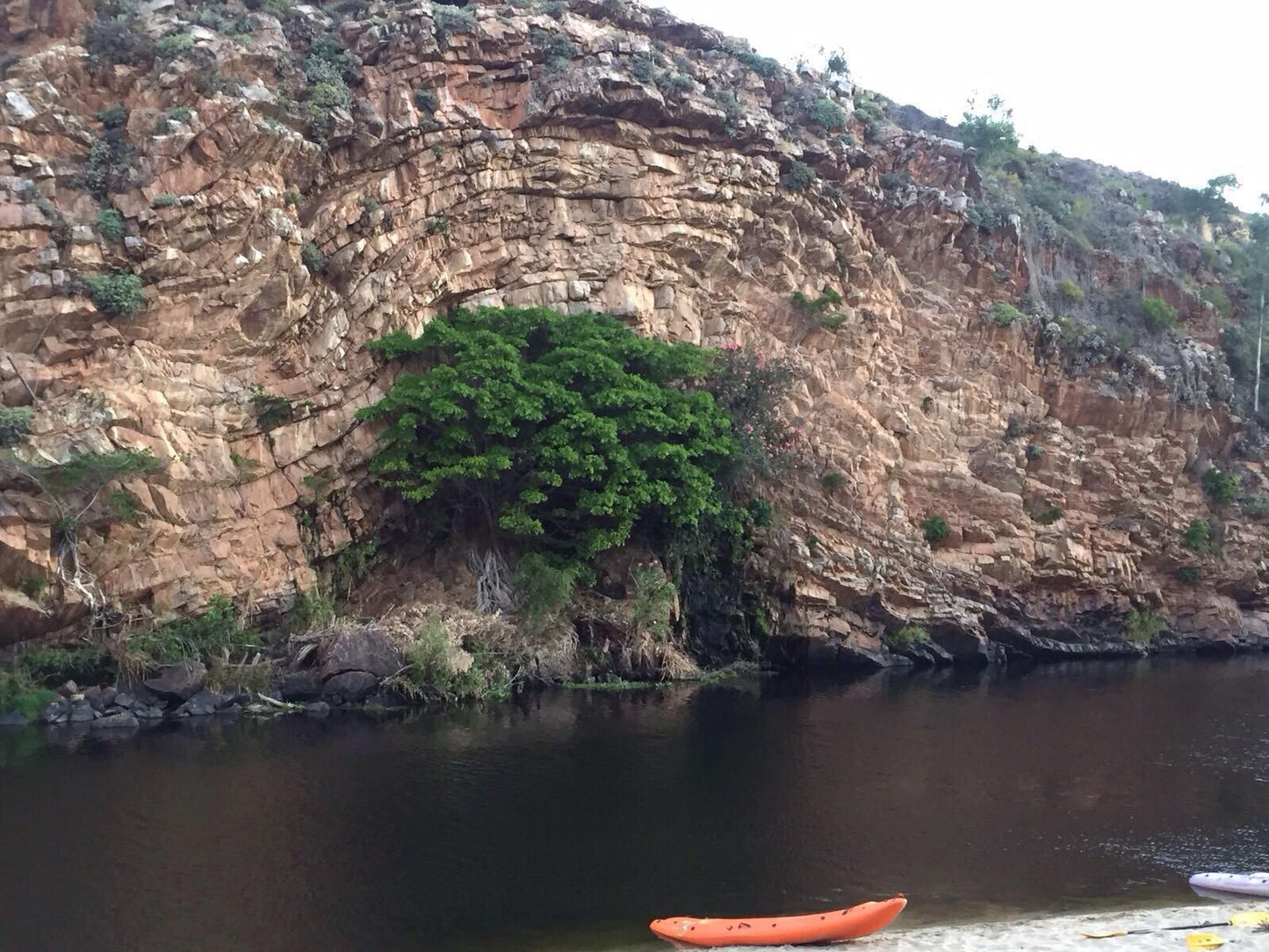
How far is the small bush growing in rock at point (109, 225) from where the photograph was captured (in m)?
25.2

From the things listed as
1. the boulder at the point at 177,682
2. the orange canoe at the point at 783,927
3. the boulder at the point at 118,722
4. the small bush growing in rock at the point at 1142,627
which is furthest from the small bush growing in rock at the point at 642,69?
the orange canoe at the point at 783,927

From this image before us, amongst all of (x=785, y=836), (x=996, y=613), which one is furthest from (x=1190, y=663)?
(x=785, y=836)

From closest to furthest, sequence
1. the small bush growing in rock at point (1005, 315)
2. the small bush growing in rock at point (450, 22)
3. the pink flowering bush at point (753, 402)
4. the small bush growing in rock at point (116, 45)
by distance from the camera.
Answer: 1. the small bush growing in rock at point (116, 45)
2. the pink flowering bush at point (753, 402)
3. the small bush growing in rock at point (450, 22)
4. the small bush growing in rock at point (1005, 315)

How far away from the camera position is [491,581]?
2747 cm

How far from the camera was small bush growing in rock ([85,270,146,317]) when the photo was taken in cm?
2464

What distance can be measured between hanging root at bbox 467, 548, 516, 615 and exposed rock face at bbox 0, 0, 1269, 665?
114 inches

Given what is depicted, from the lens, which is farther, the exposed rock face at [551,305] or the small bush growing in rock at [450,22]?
the small bush growing in rock at [450,22]

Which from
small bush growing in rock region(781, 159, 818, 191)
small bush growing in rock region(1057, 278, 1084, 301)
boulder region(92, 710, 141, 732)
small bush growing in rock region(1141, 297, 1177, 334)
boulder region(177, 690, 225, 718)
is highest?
small bush growing in rock region(781, 159, 818, 191)

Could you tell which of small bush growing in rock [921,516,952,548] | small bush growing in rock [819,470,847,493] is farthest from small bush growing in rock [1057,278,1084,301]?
small bush growing in rock [819,470,847,493]

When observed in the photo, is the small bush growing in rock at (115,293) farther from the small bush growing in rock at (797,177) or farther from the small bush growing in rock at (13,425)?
the small bush growing in rock at (797,177)

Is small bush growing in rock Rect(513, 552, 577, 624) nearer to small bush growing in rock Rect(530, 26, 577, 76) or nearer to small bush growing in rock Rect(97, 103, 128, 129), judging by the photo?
small bush growing in rock Rect(97, 103, 128, 129)

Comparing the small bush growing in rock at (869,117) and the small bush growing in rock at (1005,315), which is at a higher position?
the small bush growing in rock at (869,117)

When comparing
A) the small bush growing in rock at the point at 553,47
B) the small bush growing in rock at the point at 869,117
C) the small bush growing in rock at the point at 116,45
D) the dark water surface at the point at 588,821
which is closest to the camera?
the dark water surface at the point at 588,821

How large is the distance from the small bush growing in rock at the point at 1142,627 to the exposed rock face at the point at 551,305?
50cm
